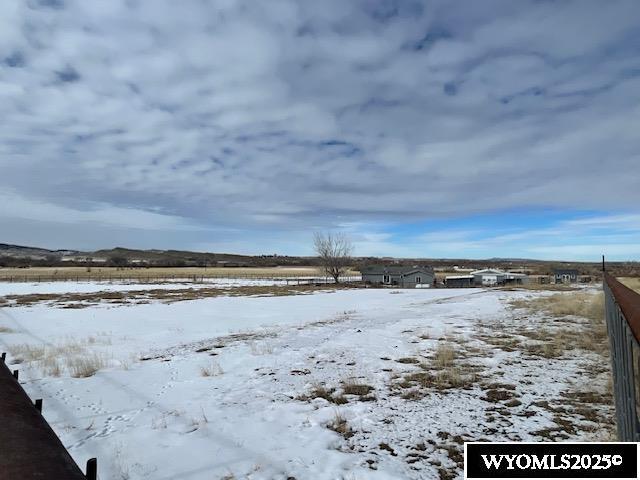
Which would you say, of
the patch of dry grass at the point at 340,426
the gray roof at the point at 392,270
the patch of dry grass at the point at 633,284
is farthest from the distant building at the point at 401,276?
the patch of dry grass at the point at 340,426

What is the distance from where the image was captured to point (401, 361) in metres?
10.9

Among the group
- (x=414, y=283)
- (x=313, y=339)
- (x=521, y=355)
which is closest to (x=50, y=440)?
(x=521, y=355)

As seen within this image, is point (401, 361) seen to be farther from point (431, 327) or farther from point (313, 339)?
point (431, 327)

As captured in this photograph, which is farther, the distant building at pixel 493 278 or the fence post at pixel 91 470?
the distant building at pixel 493 278

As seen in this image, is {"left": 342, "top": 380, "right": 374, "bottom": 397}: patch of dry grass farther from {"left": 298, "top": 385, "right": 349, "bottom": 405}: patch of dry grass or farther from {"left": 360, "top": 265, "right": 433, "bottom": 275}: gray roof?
{"left": 360, "top": 265, "right": 433, "bottom": 275}: gray roof

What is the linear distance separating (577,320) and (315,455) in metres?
17.3

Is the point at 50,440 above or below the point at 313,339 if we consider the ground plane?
above

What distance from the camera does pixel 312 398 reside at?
7.91m

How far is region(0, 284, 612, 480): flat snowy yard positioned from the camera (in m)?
5.43

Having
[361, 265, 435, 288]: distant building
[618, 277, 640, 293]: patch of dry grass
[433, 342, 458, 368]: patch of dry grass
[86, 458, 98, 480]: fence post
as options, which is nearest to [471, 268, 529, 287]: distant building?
[361, 265, 435, 288]: distant building

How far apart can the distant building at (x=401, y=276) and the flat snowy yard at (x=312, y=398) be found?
204ft

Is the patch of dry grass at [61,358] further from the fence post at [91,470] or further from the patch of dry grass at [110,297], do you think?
the patch of dry grass at [110,297]

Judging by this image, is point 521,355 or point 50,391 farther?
point 521,355

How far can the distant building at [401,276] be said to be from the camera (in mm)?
77812
